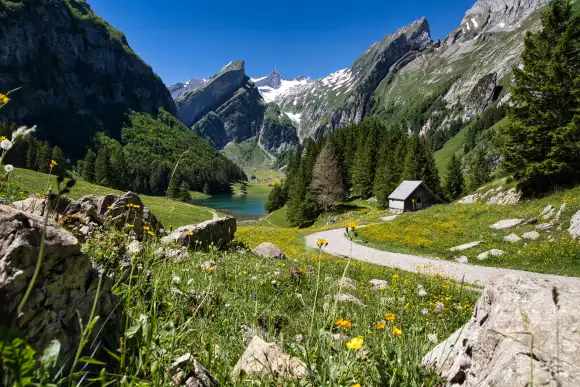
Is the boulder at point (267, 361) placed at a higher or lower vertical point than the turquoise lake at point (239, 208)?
higher

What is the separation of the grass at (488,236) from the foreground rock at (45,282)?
20301 millimetres

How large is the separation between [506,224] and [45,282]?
2775 centimetres

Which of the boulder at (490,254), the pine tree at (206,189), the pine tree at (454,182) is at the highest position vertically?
the pine tree at (454,182)

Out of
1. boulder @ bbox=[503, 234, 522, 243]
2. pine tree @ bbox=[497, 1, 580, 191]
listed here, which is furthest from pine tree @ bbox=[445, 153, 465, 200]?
boulder @ bbox=[503, 234, 522, 243]

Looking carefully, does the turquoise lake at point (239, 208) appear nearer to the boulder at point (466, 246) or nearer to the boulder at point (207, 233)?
the boulder at point (466, 246)

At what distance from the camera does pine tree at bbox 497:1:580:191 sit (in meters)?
24.1

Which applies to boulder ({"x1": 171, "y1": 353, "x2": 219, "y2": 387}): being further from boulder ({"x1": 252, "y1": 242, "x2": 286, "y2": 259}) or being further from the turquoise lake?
the turquoise lake

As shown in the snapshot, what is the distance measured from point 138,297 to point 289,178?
76.3 metres

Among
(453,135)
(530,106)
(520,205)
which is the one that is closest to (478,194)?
(520,205)

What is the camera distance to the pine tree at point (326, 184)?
195 feet

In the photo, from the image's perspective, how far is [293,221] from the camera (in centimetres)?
6044

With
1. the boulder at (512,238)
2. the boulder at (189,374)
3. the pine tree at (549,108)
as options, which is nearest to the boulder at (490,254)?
the boulder at (512,238)

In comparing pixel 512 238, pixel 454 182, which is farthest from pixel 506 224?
pixel 454 182

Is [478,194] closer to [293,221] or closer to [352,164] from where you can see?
[293,221]
